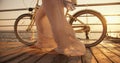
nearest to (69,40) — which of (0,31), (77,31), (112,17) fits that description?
(77,31)

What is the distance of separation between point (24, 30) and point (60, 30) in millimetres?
2103

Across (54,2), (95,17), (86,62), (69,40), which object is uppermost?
(54,2)

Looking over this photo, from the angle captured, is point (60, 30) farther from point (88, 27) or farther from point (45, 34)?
point (88, 27)

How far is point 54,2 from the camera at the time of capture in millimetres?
2273

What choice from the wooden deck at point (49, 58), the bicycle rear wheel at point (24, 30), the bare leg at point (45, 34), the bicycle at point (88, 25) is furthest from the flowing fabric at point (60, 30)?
the bicycle rear wheel at point (24, 30)

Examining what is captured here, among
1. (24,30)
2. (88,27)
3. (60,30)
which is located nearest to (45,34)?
(60,30)

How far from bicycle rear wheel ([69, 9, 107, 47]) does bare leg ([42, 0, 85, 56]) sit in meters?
1.16

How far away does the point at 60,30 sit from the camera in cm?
227

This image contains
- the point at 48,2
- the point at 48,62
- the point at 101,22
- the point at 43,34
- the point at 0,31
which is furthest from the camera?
the point at 0,31

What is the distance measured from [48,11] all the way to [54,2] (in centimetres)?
13

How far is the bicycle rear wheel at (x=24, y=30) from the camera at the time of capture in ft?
13.2

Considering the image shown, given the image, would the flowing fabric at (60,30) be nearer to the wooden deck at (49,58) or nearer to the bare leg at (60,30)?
the bare leg at (60,30)

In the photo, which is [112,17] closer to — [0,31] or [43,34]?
[43,34]

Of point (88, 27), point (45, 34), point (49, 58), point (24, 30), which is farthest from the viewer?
point (24, 30)
